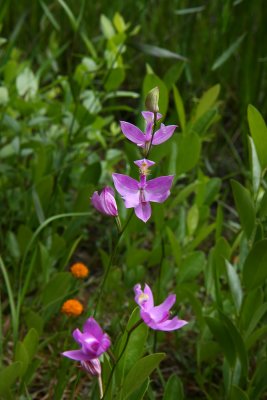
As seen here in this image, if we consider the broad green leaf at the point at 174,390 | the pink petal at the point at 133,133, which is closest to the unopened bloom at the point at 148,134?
the pink petal at the point at 133,133

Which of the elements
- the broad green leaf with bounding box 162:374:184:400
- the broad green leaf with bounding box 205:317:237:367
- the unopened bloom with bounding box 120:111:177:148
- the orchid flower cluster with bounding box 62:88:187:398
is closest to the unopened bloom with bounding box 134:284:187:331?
the orchid flower cluster with bounding box 62:88:187:398

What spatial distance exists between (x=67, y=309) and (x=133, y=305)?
0.31 m

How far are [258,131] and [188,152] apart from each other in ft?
0.99

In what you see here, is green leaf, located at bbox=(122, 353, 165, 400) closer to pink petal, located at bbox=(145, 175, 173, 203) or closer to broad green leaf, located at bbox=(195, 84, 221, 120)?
pink petal, located at bbox=(145, 175, 173, 203)

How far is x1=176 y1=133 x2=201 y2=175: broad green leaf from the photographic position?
1238mm

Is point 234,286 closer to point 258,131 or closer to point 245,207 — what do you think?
point 245,207

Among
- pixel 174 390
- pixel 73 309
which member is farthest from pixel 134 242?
pixel 174 390

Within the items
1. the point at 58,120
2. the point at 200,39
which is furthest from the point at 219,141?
the point at 58,120

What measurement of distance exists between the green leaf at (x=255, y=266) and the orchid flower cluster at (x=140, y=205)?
27 centimetres

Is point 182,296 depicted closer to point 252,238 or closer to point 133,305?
point 252,238

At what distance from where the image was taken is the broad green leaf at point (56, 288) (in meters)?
1.13

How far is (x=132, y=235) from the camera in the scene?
58.7 inches

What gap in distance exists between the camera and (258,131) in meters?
0.96

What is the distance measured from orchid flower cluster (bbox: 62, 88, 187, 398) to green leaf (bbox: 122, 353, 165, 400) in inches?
1.9
